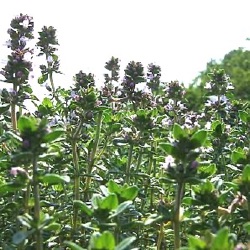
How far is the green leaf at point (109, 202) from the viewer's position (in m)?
2.21

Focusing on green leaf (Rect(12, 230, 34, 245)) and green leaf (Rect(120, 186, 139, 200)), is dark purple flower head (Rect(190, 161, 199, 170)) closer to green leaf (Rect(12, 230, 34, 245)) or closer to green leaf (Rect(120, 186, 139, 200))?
green leaf (Rect(120, 186, 139, 200))

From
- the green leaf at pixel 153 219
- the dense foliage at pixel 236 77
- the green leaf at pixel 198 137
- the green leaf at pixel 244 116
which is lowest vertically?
the green leaf at pixel 153 219

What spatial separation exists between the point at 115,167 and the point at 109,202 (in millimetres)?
1496

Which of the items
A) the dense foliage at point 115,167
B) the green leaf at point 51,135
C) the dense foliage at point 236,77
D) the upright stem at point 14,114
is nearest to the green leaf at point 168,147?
the dense foliage at point 115,167

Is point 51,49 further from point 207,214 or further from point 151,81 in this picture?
point 207,214

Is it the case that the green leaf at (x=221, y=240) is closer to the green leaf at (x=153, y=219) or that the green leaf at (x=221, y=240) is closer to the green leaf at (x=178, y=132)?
the green leaf at (x=153, y=219)

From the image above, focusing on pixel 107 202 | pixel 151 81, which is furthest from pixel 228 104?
pixel 107 202

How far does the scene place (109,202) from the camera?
222 cm

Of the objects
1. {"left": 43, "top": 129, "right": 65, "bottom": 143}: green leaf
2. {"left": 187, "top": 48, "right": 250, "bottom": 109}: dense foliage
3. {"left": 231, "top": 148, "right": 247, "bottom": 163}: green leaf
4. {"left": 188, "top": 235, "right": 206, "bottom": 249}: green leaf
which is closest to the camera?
{"left": 188, "top": 235, "right": 206, "bottom": 249}: green leaf

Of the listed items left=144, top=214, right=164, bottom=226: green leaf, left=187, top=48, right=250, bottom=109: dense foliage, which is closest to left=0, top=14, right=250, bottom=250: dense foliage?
left=144, top=214, right=164, bottom=226: green leaf

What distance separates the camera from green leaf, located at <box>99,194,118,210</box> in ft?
7.26

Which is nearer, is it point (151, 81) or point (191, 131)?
point (191, 131)

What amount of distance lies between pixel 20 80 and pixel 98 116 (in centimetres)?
84

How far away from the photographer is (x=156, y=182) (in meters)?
3.83
